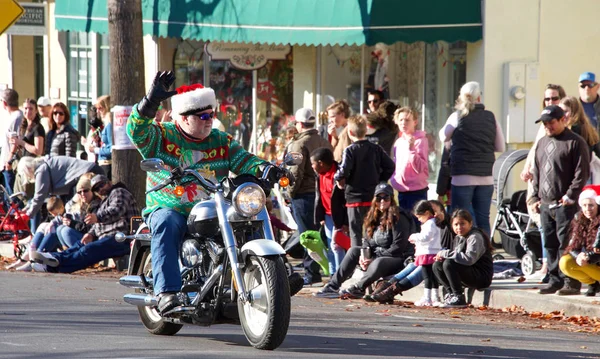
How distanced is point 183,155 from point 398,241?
13.1 ft

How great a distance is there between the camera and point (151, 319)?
8852mm

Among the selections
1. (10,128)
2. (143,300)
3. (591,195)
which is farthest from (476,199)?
(10,128)

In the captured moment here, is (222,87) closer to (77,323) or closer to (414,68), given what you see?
(414,68)

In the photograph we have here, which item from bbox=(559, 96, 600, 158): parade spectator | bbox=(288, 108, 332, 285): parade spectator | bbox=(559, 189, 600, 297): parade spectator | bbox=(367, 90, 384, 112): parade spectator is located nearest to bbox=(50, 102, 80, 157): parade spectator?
bbox=(288, 108, 332, 285): parade spectator

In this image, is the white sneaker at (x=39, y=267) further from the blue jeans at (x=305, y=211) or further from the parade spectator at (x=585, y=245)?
the parade spectator at (x=585, y=245)

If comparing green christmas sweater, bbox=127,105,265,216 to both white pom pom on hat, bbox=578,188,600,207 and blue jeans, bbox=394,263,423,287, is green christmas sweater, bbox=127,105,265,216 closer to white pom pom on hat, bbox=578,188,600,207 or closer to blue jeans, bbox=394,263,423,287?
blue jeans, bbox=394,263,423,287

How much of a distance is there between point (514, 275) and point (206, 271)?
213 inches

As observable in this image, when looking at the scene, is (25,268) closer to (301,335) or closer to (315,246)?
(315,246)

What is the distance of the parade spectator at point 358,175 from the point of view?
1259cm

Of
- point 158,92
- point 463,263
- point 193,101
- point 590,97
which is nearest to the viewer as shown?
point 158,92

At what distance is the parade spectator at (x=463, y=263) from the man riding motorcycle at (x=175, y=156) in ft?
10.8

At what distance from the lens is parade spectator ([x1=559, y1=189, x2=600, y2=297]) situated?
437 inches

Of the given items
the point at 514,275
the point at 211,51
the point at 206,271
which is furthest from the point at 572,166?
the point at 211,51

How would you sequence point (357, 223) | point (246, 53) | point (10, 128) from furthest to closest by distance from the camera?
point (10, 128) < point (246, 53) < point (357, 223)
